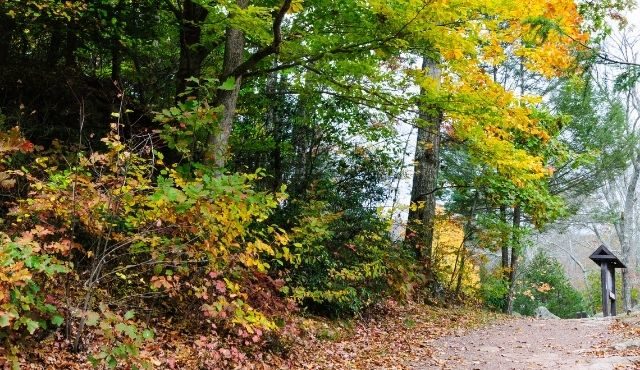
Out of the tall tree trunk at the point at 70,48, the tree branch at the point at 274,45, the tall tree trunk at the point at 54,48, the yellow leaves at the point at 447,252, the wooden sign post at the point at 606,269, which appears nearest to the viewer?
the tree branch at the point at 274,45

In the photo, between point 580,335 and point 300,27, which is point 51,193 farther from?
point 580,335

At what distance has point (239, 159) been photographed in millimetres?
10305

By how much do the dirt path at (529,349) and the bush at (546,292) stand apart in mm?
12129

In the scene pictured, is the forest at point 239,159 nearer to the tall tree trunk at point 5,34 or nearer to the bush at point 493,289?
the tall tree trunk at point 5,34

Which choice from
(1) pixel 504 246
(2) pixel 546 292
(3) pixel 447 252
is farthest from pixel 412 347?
(2) pixel 546 292

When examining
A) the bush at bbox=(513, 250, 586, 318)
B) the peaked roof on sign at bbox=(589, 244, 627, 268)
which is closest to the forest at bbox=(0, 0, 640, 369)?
the peaked roof on sign at bbox=(589, 244, 627, 268)

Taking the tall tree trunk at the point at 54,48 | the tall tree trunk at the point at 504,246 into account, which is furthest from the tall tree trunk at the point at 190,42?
the tall tree trunk at the point at 504,246

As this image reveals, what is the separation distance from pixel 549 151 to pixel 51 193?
1213 cm

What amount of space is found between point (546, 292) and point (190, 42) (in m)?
19.9

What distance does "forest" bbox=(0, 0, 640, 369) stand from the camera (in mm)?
3871

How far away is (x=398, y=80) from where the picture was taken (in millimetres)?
8680

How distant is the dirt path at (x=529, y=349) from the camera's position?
6.08 meters

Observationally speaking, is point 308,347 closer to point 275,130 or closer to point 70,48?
point 275,130

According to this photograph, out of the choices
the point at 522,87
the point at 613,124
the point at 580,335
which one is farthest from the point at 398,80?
the point at 613,124
